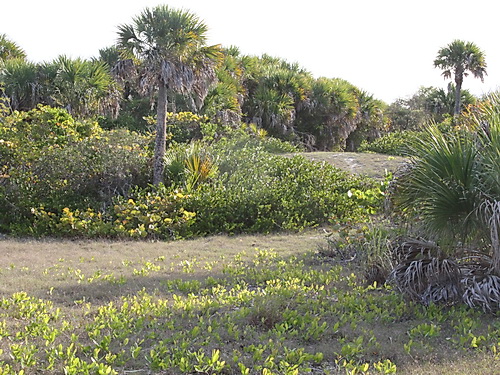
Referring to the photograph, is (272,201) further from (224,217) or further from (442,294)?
(442,294)

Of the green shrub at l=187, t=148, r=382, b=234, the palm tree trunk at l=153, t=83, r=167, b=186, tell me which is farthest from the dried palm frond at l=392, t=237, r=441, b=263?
the palm tree trunk at l=153, t=83, r=167, b=186

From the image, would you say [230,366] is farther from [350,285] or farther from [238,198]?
[238,198]

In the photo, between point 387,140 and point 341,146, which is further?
point 341,146

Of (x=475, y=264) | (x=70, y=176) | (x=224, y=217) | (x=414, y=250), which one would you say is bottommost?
(x=475, y=264)

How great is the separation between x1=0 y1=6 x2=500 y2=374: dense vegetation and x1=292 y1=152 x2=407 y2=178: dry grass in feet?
6.59

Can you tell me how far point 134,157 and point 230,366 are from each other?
8922 mm

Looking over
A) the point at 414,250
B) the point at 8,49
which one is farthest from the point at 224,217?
the point at 8,49

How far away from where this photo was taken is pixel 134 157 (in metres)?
12.1

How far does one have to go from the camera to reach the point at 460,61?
1128 inches

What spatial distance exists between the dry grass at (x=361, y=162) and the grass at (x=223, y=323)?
8.50 meters

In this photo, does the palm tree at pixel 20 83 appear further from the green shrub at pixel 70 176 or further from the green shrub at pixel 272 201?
the green shrub at pixel 272 201

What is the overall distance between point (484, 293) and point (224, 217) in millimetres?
6320

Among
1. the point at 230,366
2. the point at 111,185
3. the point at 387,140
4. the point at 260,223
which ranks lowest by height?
the point at 230,366

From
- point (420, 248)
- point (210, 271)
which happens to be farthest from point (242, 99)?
point (420, 248)
